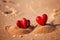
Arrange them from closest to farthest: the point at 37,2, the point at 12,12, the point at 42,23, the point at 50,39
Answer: the point at 50,39 < the point at 42,23 < the point at 12,12 < the point at 37,2

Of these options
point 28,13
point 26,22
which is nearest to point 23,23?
point 26,22

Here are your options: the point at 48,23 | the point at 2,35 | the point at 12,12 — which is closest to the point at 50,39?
the point at 48,23

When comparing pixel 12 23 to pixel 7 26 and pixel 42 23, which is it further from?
pixel 42 23

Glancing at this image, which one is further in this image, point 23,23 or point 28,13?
point 28,13

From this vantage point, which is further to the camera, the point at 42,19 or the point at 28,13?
the point at 28,13

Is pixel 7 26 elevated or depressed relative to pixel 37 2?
depressed

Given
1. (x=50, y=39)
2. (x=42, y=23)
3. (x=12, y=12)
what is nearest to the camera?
(x=50, y=39)

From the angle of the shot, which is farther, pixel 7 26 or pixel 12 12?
pixel 12 12

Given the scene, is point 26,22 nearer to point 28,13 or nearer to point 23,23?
point 23,23
